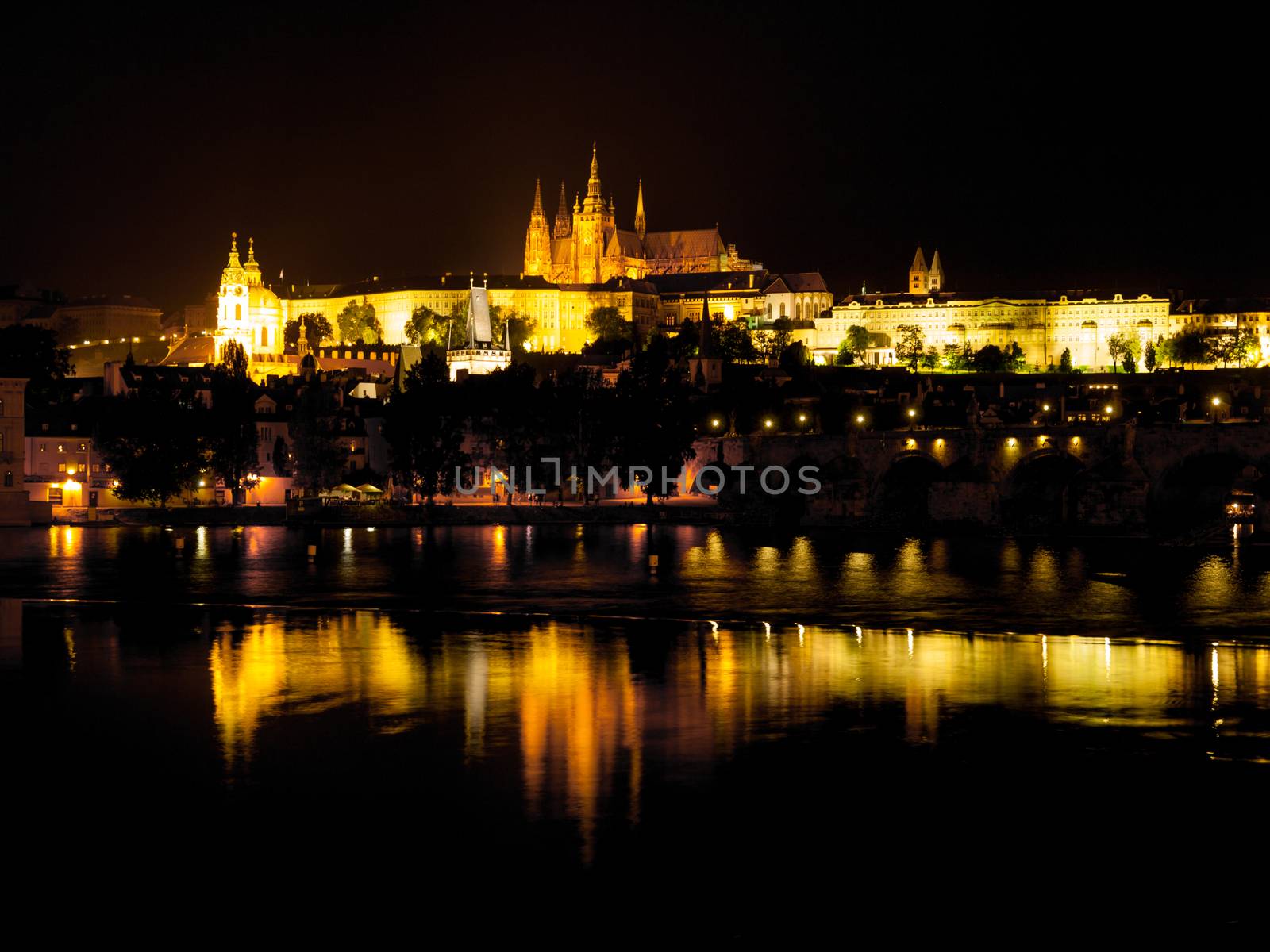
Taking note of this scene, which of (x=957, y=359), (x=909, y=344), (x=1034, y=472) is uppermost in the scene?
(x=909, y=344)

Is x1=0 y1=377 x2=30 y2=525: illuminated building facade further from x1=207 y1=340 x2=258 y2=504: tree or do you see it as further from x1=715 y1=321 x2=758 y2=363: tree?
x1=715 y1=321 x2=758 y2=363: tree

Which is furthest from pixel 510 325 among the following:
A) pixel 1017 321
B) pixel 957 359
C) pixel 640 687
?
pixel 640 687

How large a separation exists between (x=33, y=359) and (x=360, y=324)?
73057 millimetres

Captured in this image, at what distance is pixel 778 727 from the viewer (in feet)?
60.5

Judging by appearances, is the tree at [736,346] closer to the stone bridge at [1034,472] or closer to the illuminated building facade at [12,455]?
the stone bridge at [1034,472]

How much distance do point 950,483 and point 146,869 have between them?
4744 centimetres

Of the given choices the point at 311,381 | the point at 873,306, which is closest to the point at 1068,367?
the point at 873,306

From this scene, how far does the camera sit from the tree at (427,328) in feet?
482

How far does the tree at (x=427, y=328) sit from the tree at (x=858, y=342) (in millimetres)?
40453

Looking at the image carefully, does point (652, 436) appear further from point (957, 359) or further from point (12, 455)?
point (957, 359)

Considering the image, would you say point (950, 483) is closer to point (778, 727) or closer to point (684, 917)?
point (778, 727)

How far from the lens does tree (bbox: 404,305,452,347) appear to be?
147m

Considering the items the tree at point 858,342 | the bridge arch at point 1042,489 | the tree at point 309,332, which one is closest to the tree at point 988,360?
the tree at point 858,342

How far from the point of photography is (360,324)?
6171 inches
